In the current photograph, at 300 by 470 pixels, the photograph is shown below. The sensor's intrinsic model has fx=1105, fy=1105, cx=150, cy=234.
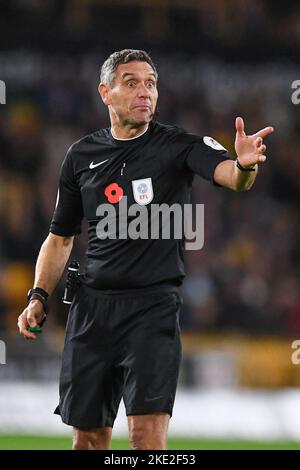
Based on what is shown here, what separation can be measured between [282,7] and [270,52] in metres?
1.75

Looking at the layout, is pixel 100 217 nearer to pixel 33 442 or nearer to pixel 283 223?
pixel 33 442

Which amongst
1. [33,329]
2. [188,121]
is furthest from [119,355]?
[188,121]

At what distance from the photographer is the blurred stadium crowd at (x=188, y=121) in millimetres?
12516

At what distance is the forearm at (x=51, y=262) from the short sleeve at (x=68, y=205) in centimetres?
5

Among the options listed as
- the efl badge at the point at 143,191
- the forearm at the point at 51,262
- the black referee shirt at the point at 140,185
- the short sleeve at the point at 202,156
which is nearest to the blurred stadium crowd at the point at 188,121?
the forearm at the point at 51,262

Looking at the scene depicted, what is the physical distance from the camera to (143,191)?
525cm

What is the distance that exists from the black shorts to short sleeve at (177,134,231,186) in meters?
0.60

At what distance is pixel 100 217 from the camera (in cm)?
536

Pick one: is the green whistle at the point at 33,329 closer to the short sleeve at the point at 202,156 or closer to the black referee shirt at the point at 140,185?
the black referee shirt at the point at 140,185

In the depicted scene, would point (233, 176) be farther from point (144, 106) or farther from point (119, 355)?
point (119, 355)

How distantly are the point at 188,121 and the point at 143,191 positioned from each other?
969 centimetres
